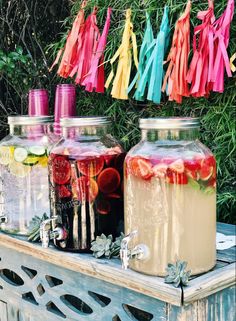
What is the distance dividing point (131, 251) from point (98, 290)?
0.14 m

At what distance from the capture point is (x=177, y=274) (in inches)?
31.2

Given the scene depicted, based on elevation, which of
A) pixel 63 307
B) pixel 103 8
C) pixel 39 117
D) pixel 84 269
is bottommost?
pixel 63 307

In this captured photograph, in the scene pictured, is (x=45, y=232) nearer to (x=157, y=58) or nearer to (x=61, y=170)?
(x=61, y=170)

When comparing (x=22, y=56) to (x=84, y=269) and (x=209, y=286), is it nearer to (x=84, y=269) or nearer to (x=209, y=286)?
(x=84, y=269)

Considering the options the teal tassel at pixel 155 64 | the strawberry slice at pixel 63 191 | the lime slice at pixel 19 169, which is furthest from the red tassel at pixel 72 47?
the strawberry slice at pixel 63 191

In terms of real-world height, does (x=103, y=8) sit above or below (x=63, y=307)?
above

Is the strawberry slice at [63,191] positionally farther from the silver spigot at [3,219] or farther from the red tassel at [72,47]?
the red tassel at [72,47]

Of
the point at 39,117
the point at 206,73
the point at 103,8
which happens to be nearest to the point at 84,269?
the point at 39,117

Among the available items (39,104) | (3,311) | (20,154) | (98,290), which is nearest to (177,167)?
(98,290)

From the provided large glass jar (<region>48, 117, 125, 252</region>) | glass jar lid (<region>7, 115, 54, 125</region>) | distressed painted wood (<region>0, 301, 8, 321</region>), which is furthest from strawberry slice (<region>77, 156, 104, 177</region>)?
distressed painted wood (<region>0, 301, 8, 321</region>)

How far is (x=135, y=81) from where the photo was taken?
1.14m

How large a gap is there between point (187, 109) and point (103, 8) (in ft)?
1.16

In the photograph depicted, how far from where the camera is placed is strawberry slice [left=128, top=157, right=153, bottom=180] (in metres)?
0.82

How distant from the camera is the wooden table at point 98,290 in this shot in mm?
810
